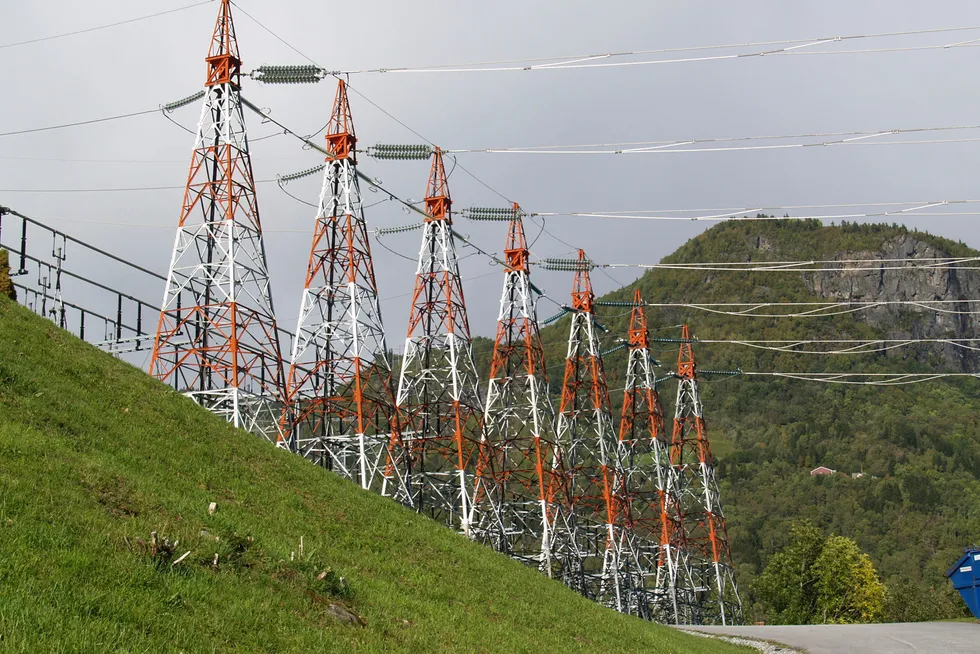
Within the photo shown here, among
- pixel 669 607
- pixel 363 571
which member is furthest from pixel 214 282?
pixel 669 607

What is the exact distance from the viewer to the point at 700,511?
69.9m

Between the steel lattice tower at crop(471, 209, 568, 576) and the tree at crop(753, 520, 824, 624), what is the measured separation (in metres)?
30.1

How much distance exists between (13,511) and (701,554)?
2467 inches

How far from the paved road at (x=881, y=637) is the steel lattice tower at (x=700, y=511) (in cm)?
2554

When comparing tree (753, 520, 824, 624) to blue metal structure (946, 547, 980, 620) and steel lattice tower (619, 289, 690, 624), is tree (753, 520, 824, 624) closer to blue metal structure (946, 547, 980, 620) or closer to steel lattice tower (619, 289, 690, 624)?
steel lattice tower (619, 289, 690, 624)

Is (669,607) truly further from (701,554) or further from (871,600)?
(871,600)

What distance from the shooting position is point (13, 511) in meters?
12.2

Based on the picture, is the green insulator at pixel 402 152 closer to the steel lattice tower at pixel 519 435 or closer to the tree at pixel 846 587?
the steel lattice tower at pixel 519 435

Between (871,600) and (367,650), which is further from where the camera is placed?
(871,600)

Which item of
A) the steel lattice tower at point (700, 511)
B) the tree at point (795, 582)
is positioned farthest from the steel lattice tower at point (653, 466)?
the tree at point (795, 582)

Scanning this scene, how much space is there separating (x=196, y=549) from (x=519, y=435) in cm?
3584

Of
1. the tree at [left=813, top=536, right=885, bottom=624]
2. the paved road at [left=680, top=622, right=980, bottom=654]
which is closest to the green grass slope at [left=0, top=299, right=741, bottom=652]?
the paved road at [left=680, top=622, right=980, bottom=654]

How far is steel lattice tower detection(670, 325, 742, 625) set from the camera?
2645 inches

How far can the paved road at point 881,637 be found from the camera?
30234 millimetres
